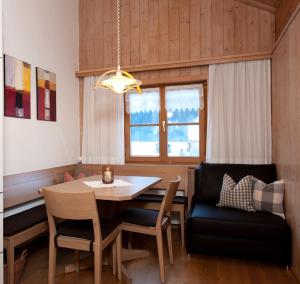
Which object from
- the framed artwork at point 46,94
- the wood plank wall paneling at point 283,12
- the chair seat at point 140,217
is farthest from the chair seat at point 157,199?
the wood plank wall paneling at point 283,12

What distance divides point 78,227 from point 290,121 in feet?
6.76

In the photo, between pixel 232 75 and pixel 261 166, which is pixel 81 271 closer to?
pixel 261 166

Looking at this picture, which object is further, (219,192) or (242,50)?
(242,50)

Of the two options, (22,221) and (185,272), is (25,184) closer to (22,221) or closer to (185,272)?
(22,221)

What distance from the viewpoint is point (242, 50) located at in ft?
10.6

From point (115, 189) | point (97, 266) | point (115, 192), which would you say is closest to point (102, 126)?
point (115, 189)

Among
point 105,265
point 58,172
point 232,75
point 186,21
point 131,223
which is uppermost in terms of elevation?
point 186,21

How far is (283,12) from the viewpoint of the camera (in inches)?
109

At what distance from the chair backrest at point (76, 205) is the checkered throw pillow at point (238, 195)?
1.48 m

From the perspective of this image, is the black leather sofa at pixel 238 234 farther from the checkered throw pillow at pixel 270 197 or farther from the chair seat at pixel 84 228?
the chair seat at pixel 84 228

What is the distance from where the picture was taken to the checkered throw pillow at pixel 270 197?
254 centimetres

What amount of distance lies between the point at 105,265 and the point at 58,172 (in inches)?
57.2

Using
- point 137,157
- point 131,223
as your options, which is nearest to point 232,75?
point 137,157

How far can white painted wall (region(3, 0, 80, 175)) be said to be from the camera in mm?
2693
